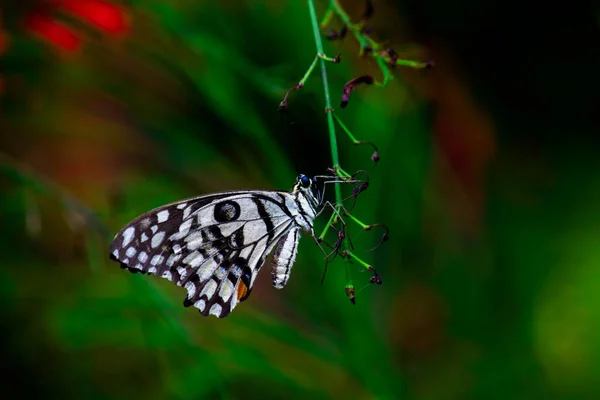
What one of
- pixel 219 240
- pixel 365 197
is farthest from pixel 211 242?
pixel 365 197

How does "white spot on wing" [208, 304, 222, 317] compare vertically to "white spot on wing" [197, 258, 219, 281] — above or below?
below

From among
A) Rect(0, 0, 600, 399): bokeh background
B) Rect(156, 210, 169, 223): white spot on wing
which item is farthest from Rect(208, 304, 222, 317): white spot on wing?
Rect(0, 0, 600, 399): bokeh background

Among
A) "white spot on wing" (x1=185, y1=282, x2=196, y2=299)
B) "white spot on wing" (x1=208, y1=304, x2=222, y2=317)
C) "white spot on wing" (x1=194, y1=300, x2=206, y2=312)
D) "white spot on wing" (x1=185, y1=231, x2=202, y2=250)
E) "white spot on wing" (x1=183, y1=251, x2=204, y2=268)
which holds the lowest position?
"white spot on wing" (x1=208, y1=304, x2=222, y2=317)

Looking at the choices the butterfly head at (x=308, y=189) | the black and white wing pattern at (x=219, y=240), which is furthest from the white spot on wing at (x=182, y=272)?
the butterfly head at (x=308, y=189)

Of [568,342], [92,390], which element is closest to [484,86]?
[568,342]

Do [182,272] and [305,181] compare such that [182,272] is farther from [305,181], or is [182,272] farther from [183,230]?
[305,181]

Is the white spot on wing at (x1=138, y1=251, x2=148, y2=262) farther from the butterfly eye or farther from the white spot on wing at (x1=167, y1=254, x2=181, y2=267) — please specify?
the butterfly eye
